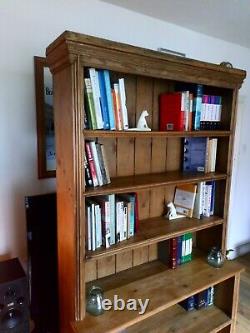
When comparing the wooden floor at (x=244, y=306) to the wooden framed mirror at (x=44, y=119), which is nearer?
the wooden framed mirror at (x=44, y=119)

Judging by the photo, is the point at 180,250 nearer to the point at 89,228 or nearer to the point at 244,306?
the point at 89,228

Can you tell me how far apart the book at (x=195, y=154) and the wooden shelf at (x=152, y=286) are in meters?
0.68

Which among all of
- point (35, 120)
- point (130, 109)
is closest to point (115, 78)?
point (130, 109)

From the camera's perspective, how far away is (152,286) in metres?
1.62

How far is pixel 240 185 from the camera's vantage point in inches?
128

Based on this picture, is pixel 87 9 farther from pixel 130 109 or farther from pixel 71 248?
pixel 71 248

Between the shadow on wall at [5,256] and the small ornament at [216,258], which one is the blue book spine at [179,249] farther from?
the shadow on wall at [5,256]

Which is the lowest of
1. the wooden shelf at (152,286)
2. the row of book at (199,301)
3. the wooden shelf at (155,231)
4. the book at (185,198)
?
the row of book at (199,301)

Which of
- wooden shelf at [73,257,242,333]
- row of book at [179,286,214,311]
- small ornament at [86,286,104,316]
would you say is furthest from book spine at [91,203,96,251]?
row of book at [179,286,214,311]

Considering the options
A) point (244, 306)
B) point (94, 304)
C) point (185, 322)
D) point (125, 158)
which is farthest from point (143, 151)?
point (244, 306)

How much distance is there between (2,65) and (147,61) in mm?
901

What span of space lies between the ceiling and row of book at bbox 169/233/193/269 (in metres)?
1.67

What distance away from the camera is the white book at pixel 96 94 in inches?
47.8

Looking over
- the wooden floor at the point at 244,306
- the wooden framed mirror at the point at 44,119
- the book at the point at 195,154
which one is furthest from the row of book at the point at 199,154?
the wooden floor at the point at 244,306
